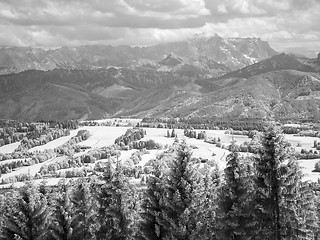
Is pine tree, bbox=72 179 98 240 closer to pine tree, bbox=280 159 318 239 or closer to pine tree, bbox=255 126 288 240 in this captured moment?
pine tree, bbox=255 126 288 240

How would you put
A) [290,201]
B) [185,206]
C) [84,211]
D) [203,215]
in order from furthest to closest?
[84,211] < [203,215] < [185,206] < [290,201]

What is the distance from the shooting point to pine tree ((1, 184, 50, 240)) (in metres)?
47.7

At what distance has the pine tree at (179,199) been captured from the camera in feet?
144

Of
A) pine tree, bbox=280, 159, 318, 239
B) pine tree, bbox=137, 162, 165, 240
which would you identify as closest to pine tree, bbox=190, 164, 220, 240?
pine tree, bbox=137, 162, 165, 240

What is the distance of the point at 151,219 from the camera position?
46844 millimetres

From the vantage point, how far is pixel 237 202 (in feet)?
147

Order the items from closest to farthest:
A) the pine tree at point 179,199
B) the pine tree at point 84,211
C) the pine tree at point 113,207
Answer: the pine tree at point 179,199, the pine tree at point 113,207, the pine tree at point 84,211

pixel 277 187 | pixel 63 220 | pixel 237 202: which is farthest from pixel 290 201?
pixel 63 220

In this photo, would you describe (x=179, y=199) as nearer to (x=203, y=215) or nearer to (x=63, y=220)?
(x=203, y=215)

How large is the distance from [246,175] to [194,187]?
5.43 m

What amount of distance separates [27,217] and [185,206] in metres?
17.5

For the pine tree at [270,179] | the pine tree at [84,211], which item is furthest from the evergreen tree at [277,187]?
the pine tree at [84,211]

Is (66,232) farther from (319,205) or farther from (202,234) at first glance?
(319,205)

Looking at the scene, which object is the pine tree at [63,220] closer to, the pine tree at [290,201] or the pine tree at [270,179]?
the pine tree at [270,179]
